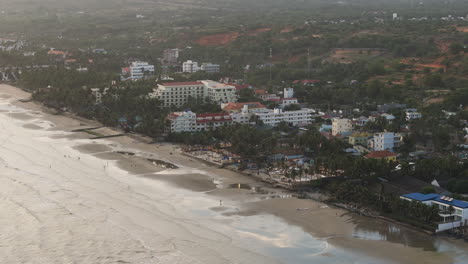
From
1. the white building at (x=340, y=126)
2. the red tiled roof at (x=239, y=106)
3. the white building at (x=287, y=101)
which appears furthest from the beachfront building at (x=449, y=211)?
the white building at (x=287, y=101)

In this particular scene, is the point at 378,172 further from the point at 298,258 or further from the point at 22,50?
the point at 22,50

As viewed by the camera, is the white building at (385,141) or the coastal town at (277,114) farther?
the white building at (385,141)

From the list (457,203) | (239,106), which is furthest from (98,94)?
(457,203)

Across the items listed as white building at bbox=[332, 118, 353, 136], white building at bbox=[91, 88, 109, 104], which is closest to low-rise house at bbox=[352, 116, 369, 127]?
white building at bbox=[332, 118, 353, 136]

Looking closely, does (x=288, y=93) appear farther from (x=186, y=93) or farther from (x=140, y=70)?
(x=140, y=70)

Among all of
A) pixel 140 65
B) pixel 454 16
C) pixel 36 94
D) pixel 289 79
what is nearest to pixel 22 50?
pixel 140 65

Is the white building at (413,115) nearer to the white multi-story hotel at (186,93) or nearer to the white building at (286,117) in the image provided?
the white building at (286,117)
